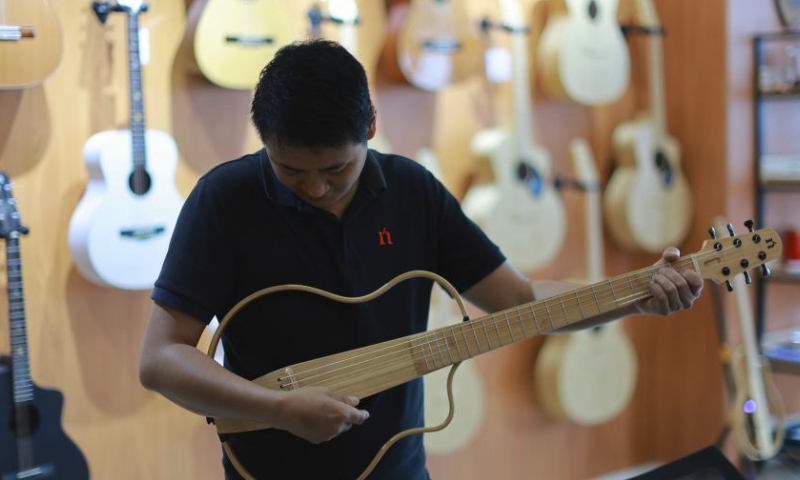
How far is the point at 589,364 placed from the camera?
3.50 meters

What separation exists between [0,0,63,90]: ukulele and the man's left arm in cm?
135

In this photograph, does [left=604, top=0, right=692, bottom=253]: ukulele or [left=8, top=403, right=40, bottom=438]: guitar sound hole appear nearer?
[left=8, top=403, right=40, bottom=438]: guitar sound hole

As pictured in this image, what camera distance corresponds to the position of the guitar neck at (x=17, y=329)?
234 centimetres

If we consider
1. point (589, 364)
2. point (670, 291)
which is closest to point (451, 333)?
point (670, 291)

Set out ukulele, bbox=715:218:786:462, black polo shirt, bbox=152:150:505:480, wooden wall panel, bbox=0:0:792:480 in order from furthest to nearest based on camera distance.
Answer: ukulele, bbox=715:218:786:462
wooden wall panel, bbox=0:0:792:480
black polo shirt, bbox=152:150:505:480

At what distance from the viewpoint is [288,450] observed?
141 centimetres

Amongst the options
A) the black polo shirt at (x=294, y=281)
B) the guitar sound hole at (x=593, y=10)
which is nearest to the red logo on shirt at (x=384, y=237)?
the black polo shirt at (x=294, y=281)

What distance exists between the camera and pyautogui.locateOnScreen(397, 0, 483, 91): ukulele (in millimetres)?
3004

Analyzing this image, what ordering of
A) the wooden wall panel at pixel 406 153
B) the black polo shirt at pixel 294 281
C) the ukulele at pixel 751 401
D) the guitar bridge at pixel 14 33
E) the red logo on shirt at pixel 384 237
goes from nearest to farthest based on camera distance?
the black polo shirt at pixel 294 281, the red logo on shirt at pixel 384 237, the guitar bridge at pixel 14 33, the wooden wall panel at pixel 406 153, the ukulele at pixel 751 401

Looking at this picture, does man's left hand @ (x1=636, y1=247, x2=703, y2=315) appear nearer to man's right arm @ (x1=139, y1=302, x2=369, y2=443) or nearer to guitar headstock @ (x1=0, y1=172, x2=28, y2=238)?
man's right arm @ (x1=139, y1=302, x2=369, y2=443)

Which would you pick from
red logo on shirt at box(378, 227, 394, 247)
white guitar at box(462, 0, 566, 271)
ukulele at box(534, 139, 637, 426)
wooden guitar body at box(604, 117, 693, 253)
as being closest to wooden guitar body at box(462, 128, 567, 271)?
white guitar at box(462, 0, 566, 271)

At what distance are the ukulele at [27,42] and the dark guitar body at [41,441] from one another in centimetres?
73

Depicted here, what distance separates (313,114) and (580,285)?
1.84 feet

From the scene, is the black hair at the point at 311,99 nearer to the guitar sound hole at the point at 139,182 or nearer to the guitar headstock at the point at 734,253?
the guitar headstock at the point at 734,253
